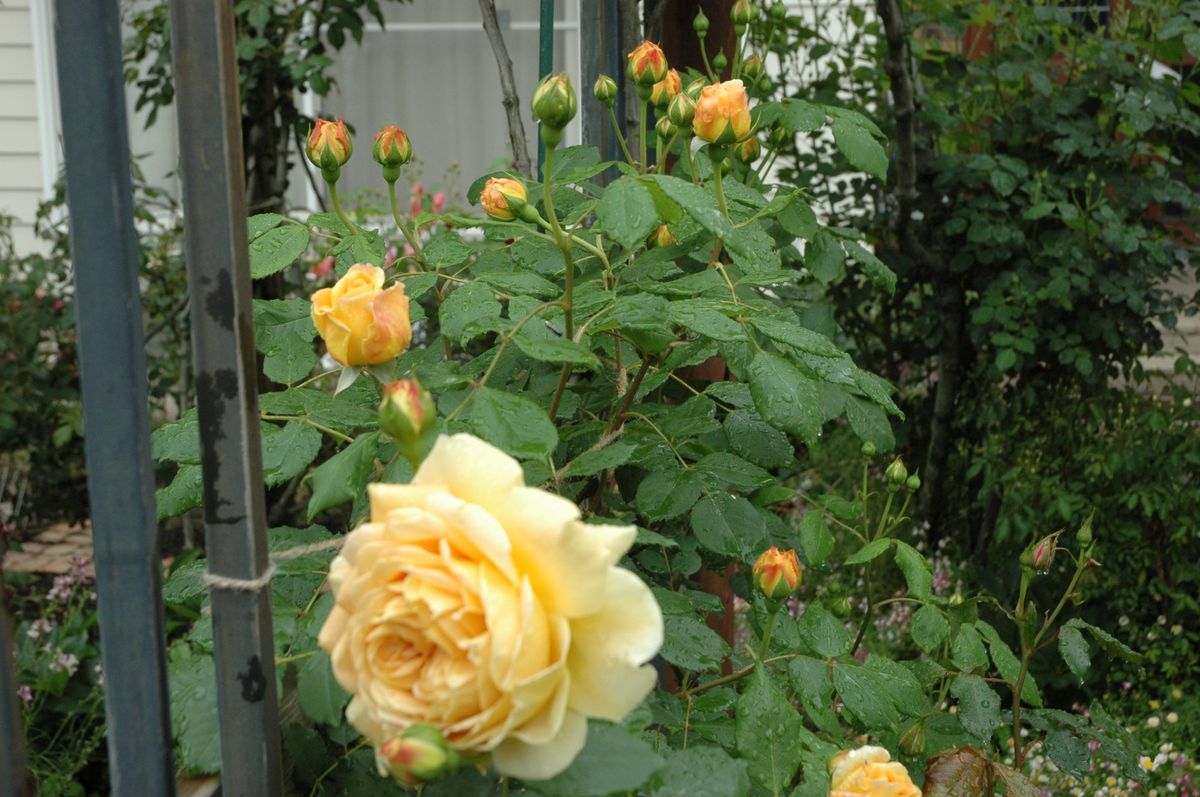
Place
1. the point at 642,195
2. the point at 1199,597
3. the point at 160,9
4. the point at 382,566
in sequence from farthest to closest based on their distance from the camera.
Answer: the point at 160,9 < the point at 1199,597 < the point at 642,195 < the point at 382,566

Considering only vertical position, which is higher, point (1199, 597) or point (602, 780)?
point (602, 780)

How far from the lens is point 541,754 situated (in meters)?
0.54

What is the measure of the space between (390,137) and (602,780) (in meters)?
0.63

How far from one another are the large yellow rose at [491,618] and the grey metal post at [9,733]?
0.20 m

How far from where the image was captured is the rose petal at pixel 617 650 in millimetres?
539

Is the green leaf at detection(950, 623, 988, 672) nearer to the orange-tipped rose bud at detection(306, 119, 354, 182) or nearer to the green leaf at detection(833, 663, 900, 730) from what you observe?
the green leaf at detection(833, 663, 900, 730)

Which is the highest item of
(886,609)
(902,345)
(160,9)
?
(160,9)

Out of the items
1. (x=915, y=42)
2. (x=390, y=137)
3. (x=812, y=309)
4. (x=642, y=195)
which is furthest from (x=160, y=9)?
(x=642, y=195)

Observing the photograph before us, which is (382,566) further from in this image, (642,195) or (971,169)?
(971,169)

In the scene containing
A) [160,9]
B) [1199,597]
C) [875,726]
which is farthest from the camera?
[160,9]

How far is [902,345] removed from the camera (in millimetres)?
3617

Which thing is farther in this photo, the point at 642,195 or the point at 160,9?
the point at 160,9

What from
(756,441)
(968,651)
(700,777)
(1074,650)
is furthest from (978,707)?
(700,777)

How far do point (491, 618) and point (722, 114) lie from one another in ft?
2.09
